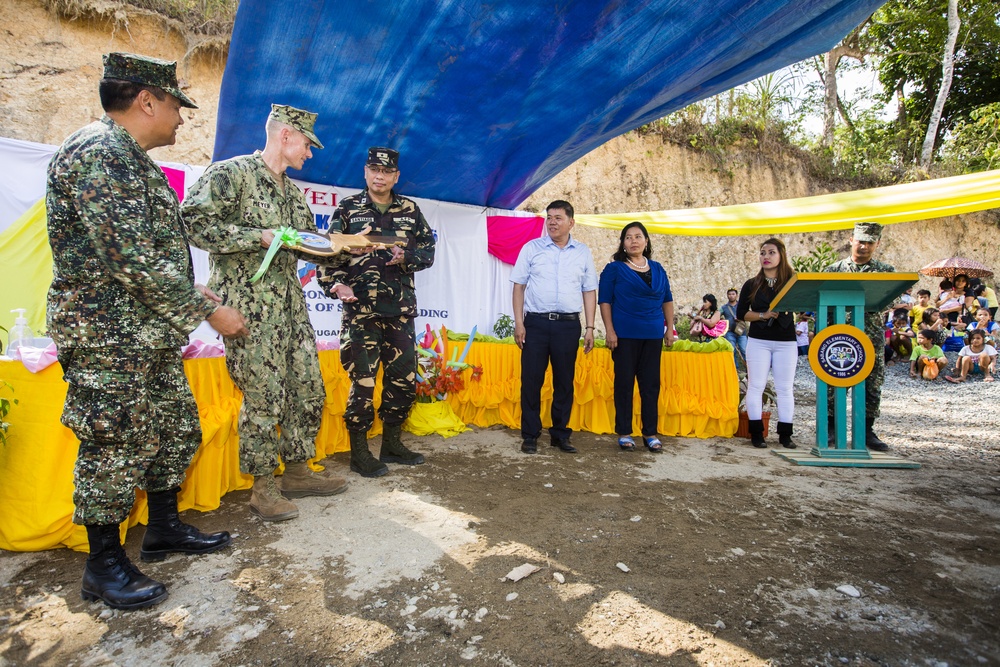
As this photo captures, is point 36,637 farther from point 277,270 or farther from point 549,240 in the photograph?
point 549,240

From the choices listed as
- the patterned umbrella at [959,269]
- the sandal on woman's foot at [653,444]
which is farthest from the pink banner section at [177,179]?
the patterned umbrella at [959,269]

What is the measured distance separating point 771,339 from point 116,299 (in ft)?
13.9

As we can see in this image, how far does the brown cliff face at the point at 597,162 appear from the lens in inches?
303

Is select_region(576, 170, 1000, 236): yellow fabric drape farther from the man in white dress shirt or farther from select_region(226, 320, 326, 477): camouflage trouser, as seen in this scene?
select_region(226, 320, 326, 477): camouflage trouser

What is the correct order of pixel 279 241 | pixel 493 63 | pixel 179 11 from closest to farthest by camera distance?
1. pixel 279 241
2. pixel 493 63
3. pixel 179 11

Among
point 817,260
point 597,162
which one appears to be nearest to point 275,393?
point 597,162

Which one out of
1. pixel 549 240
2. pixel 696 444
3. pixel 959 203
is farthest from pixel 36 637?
pixel 959 203

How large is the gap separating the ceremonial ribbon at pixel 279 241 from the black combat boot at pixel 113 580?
1.19 metres

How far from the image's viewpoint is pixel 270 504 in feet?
9.04

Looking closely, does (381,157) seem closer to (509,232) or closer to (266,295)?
(266,295)

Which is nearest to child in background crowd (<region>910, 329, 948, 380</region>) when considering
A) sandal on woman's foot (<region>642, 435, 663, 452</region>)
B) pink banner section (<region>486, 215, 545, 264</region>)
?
pink banner section (<region>486, 215, 545, 264</region>)

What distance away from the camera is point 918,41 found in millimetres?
16281

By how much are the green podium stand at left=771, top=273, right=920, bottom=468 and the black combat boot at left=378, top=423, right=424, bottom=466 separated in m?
2.73

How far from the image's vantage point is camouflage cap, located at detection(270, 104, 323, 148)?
2.78 m
